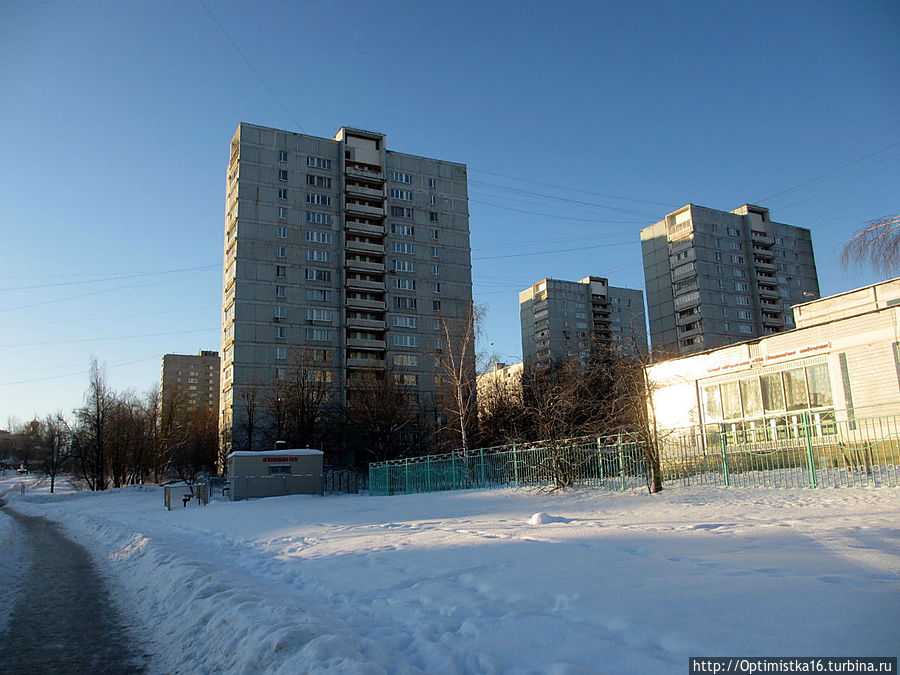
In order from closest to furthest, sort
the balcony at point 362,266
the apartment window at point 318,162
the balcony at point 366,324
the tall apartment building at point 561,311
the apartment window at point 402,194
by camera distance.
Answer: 1. the balcony at point 366,324
2. the balcony at point 362,266
3. the apartment window at point 318,162
4. the apartment window at point 402,194
5. the tall apartment building at point 561,311

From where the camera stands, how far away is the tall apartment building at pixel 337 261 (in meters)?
63.6

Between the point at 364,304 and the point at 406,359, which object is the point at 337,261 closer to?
the point at 364,304

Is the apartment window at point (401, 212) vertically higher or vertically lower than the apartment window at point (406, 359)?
higher

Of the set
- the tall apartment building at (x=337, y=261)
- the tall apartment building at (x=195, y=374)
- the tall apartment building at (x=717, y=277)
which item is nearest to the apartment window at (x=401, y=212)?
the tall apartment building at (x=337, y=261)

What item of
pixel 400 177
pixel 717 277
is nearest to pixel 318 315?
pixel 400 177

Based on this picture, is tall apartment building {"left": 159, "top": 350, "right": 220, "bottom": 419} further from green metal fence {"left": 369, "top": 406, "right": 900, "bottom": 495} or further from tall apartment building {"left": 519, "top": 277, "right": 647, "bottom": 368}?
green metal fence {"left": 369, "top": 406, "right": 900, "bottom": 495}

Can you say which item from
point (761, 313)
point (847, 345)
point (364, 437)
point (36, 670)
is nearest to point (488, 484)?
point (847, 345)

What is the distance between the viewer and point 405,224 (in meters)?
72.9

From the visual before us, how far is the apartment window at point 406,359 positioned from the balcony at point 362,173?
68.2ft

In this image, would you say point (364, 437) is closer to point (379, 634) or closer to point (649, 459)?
point (649, 459)

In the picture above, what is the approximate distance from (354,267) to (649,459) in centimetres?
5660

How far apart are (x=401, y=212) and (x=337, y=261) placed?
1025 centimetres

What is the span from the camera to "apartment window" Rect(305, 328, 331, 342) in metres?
65.2

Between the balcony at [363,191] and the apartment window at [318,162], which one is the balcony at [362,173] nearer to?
the balcony at [363,191]
